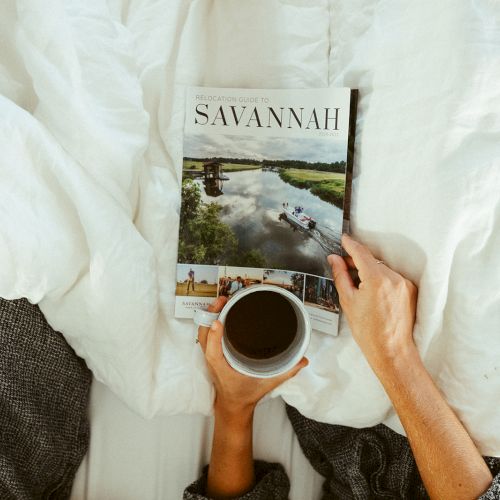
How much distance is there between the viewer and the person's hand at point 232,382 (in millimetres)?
713

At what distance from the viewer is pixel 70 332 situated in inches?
28.7

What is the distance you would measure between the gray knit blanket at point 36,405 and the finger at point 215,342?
0.22 meters

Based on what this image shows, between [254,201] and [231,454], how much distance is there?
0.38 meters

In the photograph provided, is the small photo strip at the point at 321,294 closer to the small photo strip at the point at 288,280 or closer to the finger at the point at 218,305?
the small photo strip at the point at 288,280

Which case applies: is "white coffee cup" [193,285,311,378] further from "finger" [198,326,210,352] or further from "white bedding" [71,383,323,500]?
"white bedding" [71,383,323,500]

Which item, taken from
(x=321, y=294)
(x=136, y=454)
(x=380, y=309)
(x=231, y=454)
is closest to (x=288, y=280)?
(x=321, y=294)

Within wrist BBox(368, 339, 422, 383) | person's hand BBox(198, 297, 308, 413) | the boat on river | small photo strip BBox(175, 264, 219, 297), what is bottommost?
person's hand BBox(198, 297, 308, 413)

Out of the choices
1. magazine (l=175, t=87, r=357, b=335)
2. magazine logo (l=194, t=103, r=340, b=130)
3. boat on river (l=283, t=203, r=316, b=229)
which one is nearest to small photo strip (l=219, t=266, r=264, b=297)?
magazine (l=175, t=87, r=357, b=335)

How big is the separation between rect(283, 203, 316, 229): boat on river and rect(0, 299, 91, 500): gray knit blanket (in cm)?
38

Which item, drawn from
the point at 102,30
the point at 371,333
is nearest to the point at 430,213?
the point at 371,333

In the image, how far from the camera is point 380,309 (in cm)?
67

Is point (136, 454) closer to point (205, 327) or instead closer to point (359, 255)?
point (205, 327)

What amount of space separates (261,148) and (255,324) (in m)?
0.26

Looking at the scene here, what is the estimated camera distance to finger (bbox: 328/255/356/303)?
71cm
